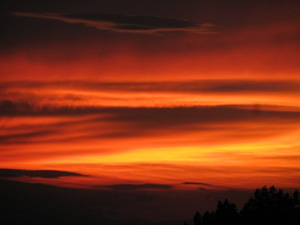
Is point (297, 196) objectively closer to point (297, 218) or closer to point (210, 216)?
point (297, 218)

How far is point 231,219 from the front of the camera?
341ft

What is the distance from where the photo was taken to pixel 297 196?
338ft

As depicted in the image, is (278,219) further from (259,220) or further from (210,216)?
(210,216)

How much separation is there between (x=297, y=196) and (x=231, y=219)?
19.4 feet

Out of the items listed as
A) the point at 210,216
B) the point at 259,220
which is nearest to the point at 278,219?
the point at 259,220

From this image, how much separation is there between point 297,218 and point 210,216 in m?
8.78

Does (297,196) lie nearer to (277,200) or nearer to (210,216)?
(277,200)

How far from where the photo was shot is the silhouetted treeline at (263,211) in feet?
333

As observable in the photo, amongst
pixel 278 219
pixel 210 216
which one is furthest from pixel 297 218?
pixel 210 216

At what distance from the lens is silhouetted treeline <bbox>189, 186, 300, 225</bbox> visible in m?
102

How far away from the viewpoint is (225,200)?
344 feet

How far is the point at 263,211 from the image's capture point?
103000mm

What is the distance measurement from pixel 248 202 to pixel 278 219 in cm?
493

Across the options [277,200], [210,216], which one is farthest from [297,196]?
→ [210,216]
